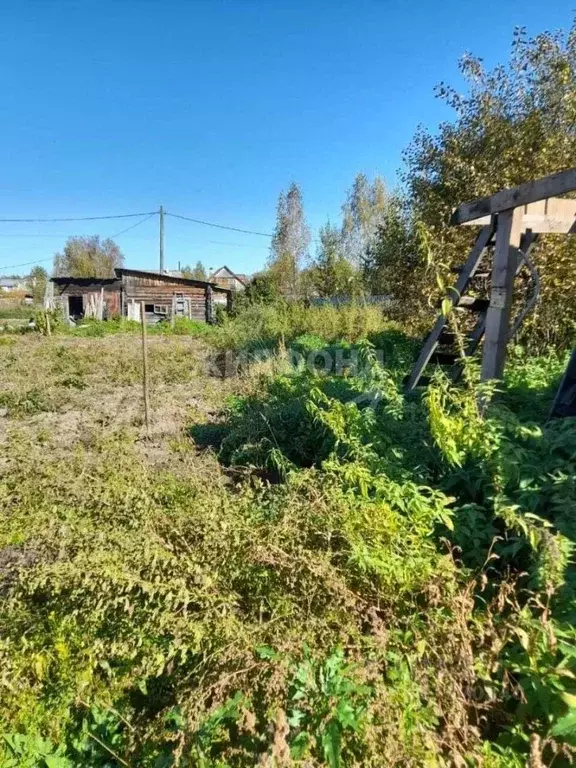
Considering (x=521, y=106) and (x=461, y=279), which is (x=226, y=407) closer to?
(x=461, y=279)

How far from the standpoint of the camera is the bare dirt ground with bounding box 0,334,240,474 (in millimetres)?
4754

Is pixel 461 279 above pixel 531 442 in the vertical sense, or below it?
above

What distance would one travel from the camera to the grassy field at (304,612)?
1330mm

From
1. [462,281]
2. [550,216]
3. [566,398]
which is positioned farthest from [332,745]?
[550,216]

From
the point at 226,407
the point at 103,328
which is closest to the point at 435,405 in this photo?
the point at 226,407

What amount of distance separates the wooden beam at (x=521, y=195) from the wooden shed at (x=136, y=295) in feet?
74.3

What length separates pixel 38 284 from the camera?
5469 cm

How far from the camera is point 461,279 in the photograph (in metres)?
4.27

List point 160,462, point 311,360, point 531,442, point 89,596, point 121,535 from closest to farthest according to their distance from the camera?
1. point 89,596
2. point 121,535
3. point 531,442
4. point 160,462
5. point 311,360

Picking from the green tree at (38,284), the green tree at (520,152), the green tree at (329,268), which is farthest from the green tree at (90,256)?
the green tree at (520,152)

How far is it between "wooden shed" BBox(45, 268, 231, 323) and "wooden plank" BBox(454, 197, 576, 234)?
2279 cm

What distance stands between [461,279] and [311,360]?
4.43 metres

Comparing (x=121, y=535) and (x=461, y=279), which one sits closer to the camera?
(x=121, y=535)

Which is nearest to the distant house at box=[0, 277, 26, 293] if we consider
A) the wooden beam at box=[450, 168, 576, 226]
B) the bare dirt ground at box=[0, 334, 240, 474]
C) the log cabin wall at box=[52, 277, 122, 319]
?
the log cabin wall at box=[52, 277, 122, 319]
